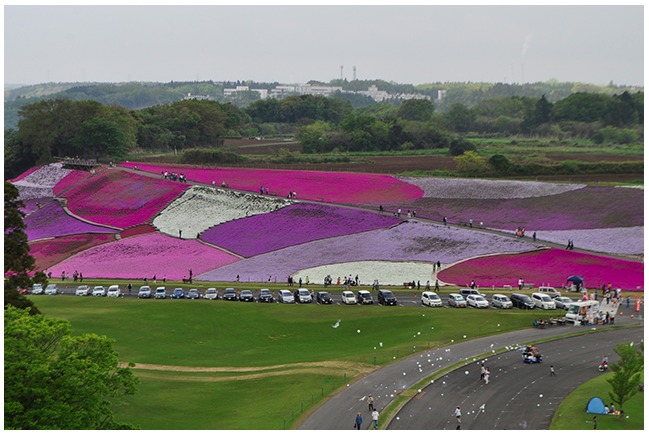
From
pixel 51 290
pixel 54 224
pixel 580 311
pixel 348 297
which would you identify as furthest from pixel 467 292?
pixel 54 224

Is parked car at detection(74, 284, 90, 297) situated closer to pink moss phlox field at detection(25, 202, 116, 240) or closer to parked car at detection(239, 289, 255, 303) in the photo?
parked car at detection(239, 289, 255, 303)

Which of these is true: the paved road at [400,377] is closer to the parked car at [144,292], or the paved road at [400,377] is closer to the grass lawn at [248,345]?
the grass lawn at [248,345]

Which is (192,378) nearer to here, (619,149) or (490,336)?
(490,336)

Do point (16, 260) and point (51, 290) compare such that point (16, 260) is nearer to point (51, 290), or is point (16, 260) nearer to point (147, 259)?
point (51, 290)

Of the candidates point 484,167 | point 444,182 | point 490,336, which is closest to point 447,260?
point 490,336

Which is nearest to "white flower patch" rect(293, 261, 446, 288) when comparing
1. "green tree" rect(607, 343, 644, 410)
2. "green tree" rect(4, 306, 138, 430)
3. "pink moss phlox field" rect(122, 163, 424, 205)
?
"pink moss phlox field" rect(122, 163, 424, 205)

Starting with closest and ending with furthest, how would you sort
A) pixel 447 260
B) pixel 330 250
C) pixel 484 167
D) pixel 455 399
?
pixel 455 399, pixel 447 260, pixel 330 250, pixel 484 167
